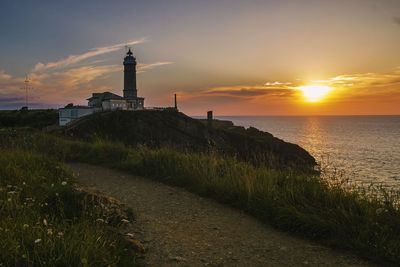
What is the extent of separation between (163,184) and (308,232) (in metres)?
4.75

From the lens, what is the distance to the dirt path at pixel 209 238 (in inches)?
203

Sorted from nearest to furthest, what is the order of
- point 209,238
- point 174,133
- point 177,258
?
point 177,258
point 209,238
point 174,133

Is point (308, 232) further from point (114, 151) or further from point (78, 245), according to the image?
point (114, 151)

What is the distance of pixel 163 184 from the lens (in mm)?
10047

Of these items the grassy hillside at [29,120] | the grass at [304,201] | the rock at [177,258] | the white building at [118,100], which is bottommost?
the rock at [177,258]

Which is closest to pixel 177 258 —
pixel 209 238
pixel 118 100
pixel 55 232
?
pixel 209 238

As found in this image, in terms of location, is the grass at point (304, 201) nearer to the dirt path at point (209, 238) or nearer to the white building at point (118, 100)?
the dirt path at point (209, 238)

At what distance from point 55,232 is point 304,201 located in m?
4.35

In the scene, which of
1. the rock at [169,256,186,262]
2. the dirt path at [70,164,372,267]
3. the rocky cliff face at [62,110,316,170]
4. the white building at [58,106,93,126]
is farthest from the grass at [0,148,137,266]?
the white building at [58,106,93,126]

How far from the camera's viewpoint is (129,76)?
6819 cm

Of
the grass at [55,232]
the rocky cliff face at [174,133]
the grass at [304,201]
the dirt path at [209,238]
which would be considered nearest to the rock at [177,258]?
the dirt path at [209,238]

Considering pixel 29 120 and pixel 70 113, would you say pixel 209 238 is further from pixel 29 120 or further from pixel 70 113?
pixel 29 120

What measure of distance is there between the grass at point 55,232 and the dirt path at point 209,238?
2.18 feet

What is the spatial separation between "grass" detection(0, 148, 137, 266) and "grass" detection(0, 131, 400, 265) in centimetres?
292
